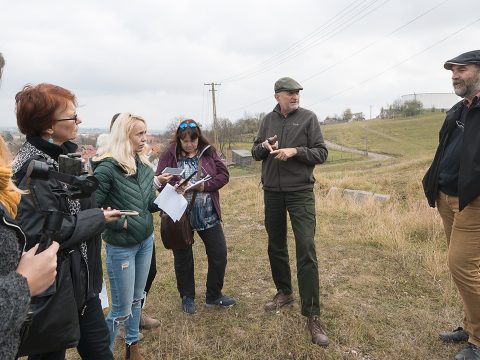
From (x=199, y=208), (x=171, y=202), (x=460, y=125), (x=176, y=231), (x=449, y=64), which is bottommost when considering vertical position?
(x=176, y=231)

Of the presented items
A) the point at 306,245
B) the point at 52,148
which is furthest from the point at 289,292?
the point at 52,148

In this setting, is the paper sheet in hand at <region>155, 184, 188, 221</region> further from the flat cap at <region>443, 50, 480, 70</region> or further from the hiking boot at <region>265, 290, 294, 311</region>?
the flat cap at <region>443, 50, 480, 70</region>

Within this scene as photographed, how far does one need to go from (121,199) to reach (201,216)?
1138 mm

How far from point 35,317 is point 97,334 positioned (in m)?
0.73

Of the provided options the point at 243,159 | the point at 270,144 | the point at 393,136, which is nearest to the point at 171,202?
the point at 270,144

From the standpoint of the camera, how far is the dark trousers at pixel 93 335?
2133 millimetres

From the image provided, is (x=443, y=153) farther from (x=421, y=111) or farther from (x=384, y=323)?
(x=421, y=111)

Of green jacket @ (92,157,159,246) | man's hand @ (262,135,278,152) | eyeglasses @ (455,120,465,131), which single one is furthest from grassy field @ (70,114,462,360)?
eyeglasses @ (455,120,465,131)

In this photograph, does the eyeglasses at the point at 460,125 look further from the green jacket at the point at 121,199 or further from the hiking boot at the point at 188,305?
the hiking boot at the point at 188,305

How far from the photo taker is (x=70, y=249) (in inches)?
74.4

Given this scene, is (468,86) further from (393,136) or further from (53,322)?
(393,136)

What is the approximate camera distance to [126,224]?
2.72 meters

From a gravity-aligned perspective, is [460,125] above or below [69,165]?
above

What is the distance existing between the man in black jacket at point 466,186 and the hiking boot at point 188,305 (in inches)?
90.2
